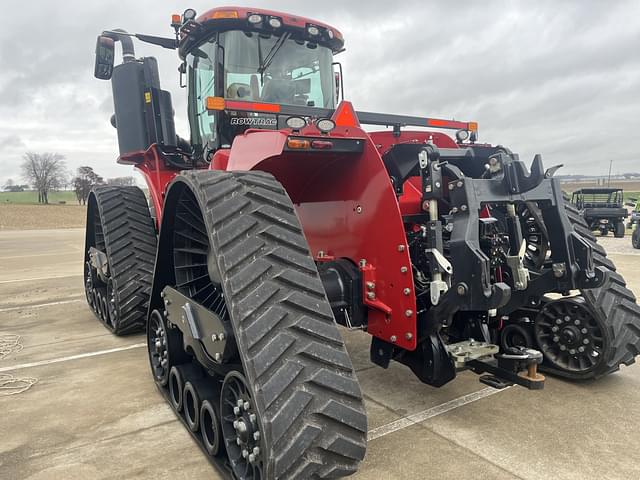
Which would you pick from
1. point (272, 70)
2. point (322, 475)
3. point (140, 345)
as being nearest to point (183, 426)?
point (322, 475)

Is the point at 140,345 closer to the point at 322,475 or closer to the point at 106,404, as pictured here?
the point at 106,404

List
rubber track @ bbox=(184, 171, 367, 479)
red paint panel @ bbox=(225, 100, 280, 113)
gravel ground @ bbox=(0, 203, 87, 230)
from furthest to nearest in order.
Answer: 1. gravel ground @ bbox=(0, 203, 87, 230)
2. red paint panel @ bbox=(225, 100, 280, 113)
3. rubber track @ bbox=(184, 171, 367, 479)

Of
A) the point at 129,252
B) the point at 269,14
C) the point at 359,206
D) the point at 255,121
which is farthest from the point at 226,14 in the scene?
the point at 129,252

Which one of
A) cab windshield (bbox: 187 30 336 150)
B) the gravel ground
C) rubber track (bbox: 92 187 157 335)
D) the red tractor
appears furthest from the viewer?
the gravel ground

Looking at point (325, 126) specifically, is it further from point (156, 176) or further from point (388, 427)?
point (156, 176)

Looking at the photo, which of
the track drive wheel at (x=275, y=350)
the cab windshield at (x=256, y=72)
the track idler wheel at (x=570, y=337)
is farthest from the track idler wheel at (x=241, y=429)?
the track idler wheel at (x=570, y=337)

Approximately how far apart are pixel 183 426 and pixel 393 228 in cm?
199

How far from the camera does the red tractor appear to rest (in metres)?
2.12

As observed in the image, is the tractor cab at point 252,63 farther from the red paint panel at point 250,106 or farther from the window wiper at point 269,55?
the red paint panel at point 250,106

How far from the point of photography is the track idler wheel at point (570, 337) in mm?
3631

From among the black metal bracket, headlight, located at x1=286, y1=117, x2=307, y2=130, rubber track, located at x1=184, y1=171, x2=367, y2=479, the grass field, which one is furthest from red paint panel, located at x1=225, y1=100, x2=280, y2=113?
the grass field

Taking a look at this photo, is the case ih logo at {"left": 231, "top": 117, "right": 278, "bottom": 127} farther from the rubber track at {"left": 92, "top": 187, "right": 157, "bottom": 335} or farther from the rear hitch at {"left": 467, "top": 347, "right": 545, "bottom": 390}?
the rear hitch at {"left": 467, "top": 347, "right": 545, "bottom": 390}

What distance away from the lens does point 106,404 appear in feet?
12.2

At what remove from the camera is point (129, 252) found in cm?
555
